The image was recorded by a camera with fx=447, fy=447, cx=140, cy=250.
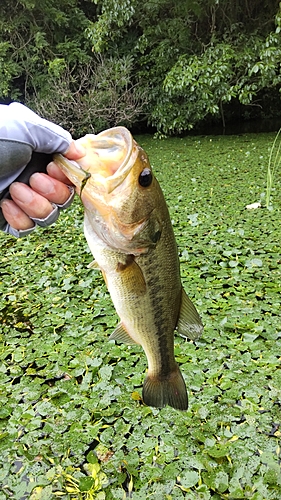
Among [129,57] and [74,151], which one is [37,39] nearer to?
[129,57]

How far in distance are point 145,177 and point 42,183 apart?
350mm

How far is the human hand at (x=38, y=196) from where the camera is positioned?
142cm

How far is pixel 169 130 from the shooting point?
39.5 ft

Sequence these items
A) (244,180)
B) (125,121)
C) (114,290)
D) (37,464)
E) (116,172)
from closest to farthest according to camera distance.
Result: (116,172) → (114,290) → (37,464) → (244,180) → (125,121)

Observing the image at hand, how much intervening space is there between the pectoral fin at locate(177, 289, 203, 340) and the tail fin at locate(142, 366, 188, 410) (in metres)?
0.15

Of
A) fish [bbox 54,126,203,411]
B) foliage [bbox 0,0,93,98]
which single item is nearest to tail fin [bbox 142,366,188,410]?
fish [bbox 54,126,203,411]

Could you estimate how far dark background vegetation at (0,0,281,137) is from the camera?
391 inches

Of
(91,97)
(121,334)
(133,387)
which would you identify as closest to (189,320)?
(121,334)

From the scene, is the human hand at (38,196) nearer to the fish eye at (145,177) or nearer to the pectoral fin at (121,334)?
the fish eye at (145,177)

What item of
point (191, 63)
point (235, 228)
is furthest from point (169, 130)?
point (235, 228)

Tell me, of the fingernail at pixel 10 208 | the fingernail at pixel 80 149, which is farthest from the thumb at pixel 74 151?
the fingernail at pixel 10 208

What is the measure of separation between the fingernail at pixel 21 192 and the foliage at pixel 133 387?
1297 mm

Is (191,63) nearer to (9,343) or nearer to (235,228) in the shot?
(235,228)

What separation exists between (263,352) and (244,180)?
14.2 feet
